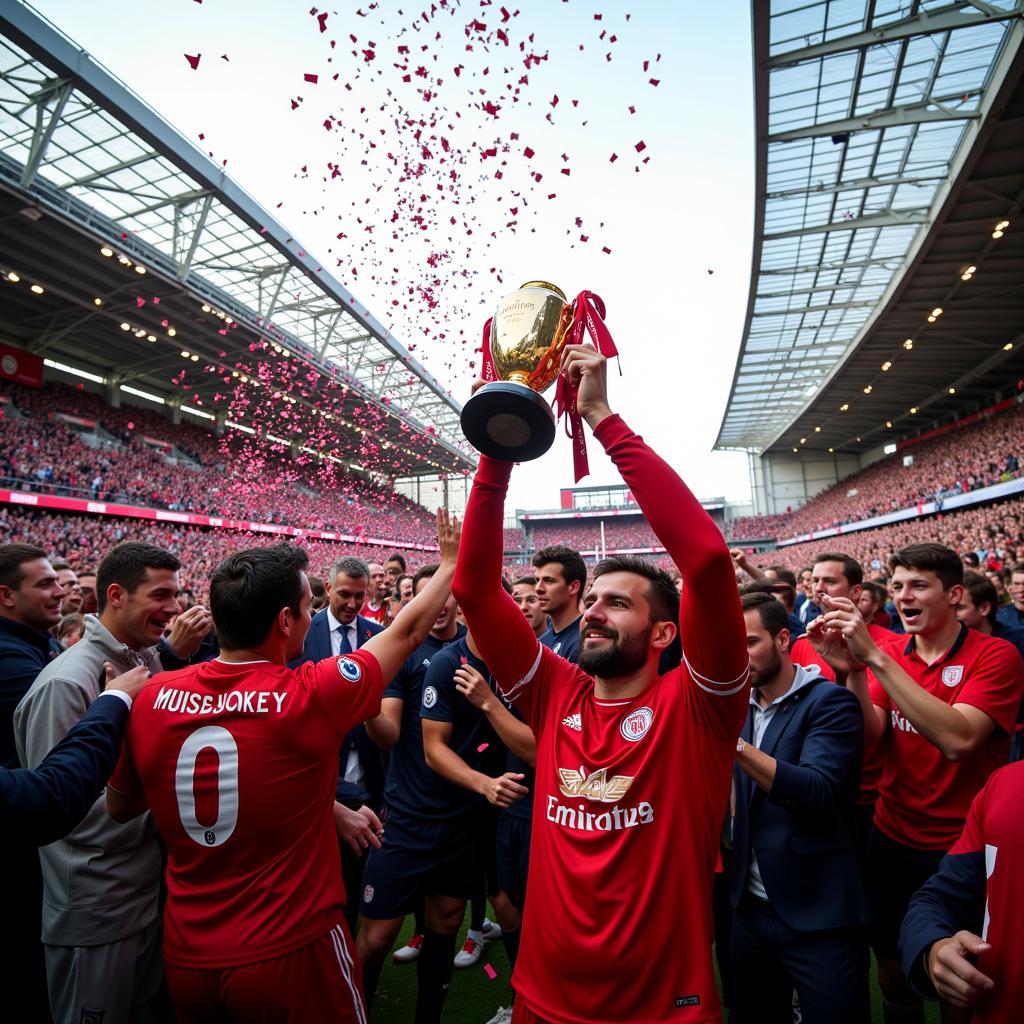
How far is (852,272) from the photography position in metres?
19.5

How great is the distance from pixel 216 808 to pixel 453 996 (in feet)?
8.97

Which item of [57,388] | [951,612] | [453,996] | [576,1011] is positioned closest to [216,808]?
[576,1011]

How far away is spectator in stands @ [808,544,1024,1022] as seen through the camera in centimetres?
249

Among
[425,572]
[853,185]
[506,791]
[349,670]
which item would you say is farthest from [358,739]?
[853,185]

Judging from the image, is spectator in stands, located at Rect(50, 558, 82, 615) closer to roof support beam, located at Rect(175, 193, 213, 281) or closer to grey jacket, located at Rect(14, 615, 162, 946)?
grey jacket, located at Rect(14, 615, 162, 946)

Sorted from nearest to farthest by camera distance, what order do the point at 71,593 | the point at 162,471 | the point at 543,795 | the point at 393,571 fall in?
the point at 543,795 → the point at 71,593 → the point at 393,571 → the point at 162,471

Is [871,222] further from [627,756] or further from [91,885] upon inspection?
[91,885]

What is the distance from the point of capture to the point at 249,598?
218 cm

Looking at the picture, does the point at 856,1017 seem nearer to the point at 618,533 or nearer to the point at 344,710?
the point at 344,710

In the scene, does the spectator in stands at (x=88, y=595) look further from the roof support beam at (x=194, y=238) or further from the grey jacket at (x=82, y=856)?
the roof support beam at (x=194, y=238)

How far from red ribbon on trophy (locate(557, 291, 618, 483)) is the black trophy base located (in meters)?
0.17

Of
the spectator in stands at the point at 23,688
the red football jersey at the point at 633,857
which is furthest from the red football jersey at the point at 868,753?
the spectator in stands at the point at 23,688

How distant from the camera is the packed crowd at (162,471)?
21969 mm

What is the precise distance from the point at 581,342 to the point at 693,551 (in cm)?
80
